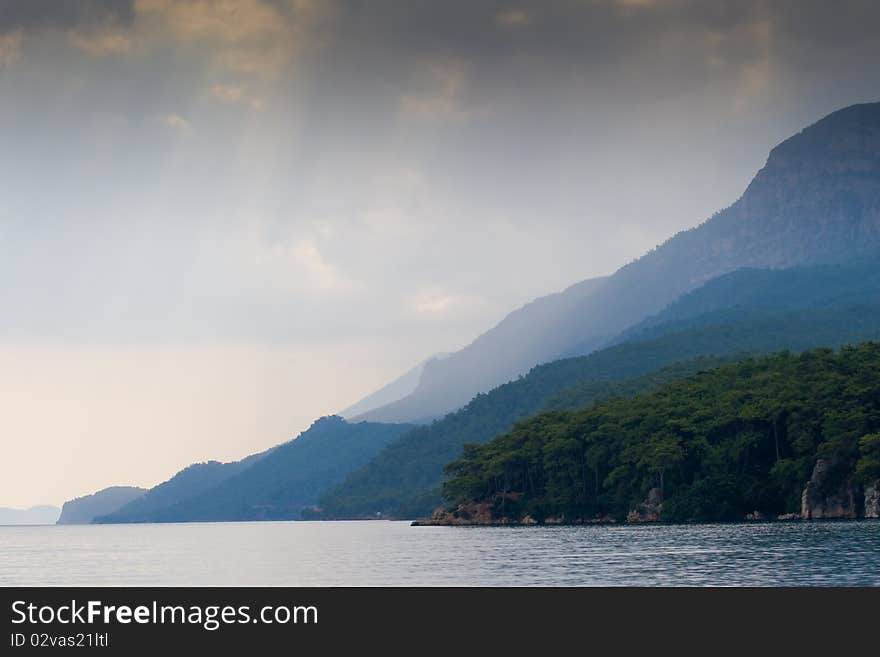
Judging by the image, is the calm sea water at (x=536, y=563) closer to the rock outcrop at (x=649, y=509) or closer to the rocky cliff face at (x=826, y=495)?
the rocky cliff face at (x=826, y=495)

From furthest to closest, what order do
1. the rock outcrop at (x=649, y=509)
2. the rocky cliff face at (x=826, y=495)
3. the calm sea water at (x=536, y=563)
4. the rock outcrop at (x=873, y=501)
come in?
1. the rock outcrop at (x=649, y=509)
2. the rocky cliff face at (x=826, y=495)
3. the rock outcrop at (x=873, y=501)
4. the calm sea water at (x=536, y=563)

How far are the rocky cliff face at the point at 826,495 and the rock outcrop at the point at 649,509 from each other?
28176mm

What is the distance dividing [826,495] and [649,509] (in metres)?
34.5

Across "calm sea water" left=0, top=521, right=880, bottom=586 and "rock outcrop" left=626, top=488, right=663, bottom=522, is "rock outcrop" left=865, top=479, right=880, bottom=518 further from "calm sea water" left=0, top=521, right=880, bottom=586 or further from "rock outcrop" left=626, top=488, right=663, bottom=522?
"rock outcrop" left=626, top=488, right=663, bottom=522

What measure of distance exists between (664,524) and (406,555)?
63170 millimetres

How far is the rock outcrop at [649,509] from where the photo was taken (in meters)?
181

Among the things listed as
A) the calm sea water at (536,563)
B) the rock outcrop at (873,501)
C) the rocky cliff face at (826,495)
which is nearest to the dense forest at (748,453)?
the rocky cliff face at (826,495)

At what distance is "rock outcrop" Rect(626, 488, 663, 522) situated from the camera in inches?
7126
